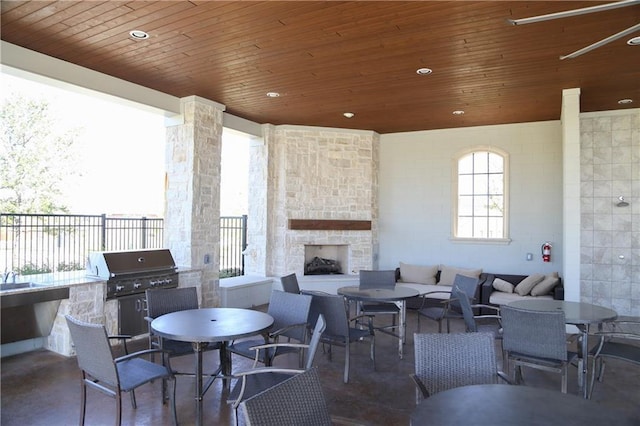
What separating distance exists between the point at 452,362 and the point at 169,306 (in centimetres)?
258

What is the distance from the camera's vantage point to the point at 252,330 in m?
3.07

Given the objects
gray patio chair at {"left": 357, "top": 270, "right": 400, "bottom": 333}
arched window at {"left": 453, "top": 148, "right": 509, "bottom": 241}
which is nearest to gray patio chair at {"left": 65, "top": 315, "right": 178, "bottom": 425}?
gray patio chair at {"left": 357, "top": 270, "right": 400, "bottom": 333}

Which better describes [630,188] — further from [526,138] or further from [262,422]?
[262,422]

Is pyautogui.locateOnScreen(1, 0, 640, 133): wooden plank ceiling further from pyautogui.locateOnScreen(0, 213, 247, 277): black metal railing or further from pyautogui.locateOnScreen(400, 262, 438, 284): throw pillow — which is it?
pyautogui.locateOnScreen(400, 262, 438, 284): throw pillow

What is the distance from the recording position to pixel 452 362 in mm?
2420

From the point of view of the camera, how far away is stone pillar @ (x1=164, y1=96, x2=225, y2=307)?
6004mm

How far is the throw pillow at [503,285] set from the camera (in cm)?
675

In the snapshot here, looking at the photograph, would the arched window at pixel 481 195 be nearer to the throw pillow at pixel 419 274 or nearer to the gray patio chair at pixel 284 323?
the throw pillow at pixel 419 274

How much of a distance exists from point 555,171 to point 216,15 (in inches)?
242

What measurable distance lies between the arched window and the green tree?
10.5 meters

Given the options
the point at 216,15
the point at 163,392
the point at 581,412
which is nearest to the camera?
the point at 581,412

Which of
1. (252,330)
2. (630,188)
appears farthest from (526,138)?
(252,330)

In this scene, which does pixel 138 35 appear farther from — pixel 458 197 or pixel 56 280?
pixel 458 197

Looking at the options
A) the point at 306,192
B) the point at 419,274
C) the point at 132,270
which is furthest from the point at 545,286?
the point at 132,270
